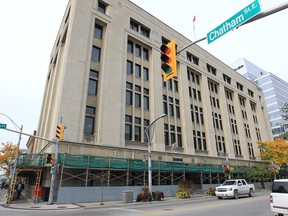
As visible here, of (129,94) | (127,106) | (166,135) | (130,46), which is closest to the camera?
(127,106)

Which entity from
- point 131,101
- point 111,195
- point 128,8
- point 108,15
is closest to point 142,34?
point 128,8

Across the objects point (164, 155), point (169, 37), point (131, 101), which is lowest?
point (164, 155)

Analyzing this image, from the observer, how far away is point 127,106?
2625 centimetres

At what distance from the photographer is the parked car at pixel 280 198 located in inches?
338

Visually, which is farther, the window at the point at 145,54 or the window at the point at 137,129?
the window at the point at 145,54

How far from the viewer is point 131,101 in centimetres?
2706

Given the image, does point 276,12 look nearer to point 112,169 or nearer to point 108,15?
point 112,169

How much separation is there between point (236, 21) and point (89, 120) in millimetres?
19832

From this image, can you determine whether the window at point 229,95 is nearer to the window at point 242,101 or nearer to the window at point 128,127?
the window at point 242,101

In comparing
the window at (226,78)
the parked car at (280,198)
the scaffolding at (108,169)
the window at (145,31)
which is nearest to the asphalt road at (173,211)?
the parked car at (280,198)

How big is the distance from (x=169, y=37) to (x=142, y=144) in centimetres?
2092

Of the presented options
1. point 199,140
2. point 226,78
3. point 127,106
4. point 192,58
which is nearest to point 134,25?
point 127,106

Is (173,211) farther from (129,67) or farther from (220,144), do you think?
(220,144)

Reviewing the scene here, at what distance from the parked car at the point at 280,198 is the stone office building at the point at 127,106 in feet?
44.1
